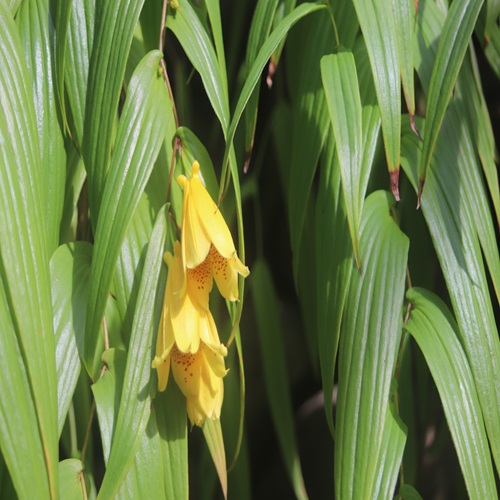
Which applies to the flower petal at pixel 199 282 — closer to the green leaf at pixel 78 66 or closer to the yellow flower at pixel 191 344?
the yellow flower at pixel 191 344

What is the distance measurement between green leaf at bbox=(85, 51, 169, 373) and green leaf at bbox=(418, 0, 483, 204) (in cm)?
21

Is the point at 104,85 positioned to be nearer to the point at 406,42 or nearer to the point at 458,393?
the point at 406,42

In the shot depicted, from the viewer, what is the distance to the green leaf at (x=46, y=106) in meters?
0.61

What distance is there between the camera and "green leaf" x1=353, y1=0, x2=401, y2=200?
0.61 m

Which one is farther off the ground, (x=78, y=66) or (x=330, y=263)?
(x=78, y=66)

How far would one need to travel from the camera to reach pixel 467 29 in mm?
614

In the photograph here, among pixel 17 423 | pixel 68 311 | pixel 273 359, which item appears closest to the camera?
pixel 17 423

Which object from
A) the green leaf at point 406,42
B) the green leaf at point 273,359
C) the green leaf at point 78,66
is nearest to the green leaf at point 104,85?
the green leaf at point 78,66

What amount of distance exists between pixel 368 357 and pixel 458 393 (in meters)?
0.08

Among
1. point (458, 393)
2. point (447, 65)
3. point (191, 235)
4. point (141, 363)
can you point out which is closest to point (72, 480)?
point (141, 363)

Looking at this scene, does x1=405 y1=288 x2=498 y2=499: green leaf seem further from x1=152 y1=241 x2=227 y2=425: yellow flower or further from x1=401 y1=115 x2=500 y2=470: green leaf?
x1=152 y1=241 x2=227 y2=425: yellow flower

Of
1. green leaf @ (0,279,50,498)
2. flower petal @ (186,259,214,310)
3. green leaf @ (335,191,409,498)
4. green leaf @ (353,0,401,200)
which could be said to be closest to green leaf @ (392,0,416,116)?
green leaf @ (353,0,401,200)

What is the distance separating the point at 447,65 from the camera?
62 centimetres

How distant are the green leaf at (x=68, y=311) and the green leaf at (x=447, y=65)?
29cm
